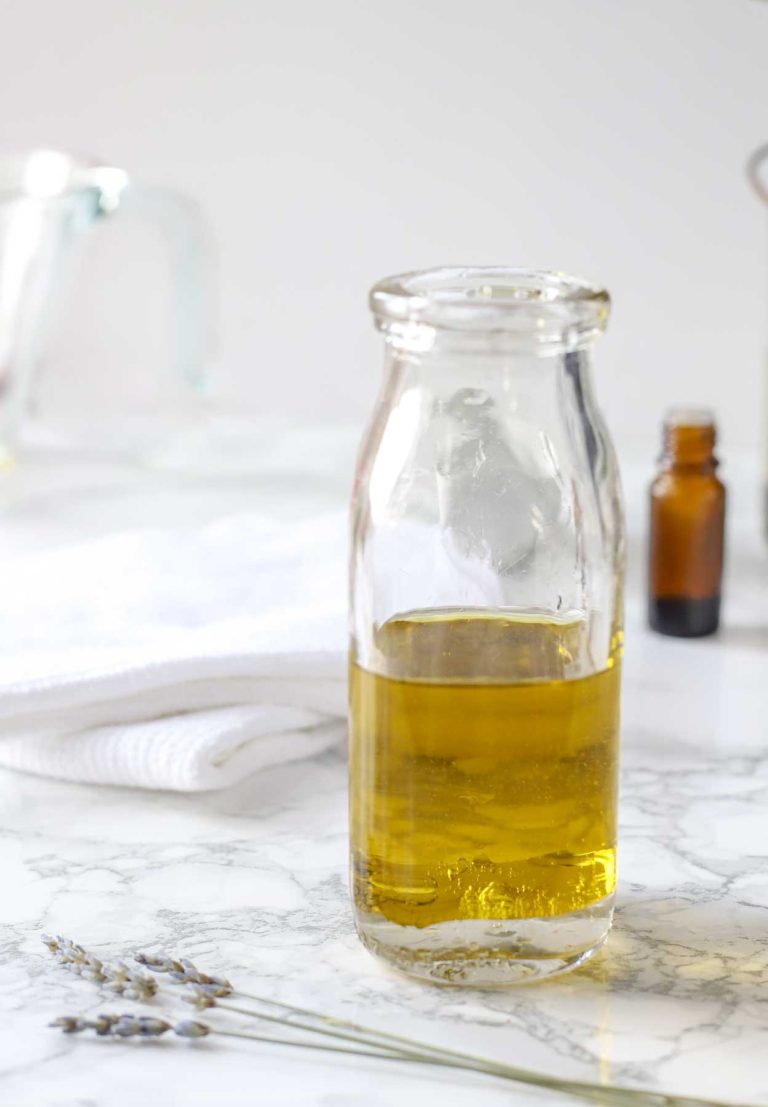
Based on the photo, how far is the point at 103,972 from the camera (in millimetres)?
646

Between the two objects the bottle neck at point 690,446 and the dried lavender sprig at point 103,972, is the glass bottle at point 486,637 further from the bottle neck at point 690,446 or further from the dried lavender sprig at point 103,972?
the bottle neck at point 690,446

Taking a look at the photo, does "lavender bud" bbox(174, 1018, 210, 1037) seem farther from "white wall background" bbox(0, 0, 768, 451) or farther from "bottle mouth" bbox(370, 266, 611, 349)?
"white wall background" bbox(0, 0, 768, 451)

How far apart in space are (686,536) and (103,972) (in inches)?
24.0

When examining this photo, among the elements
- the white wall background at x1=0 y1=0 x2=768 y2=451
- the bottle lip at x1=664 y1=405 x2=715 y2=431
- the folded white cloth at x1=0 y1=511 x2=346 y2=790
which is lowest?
the folded white cloth at x1=0 y1=511 x2=346 y2=790

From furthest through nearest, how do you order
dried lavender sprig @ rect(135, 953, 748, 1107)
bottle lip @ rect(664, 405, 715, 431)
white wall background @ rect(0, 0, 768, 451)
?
white wall background @ rect(0, 0, 768, 451) < bottle lip @ rect(664, 405, 715, 431) < dried lavender sprig @ rect(135, 953, 748, 1107)

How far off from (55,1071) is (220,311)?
1.25m

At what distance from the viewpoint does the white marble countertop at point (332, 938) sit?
0.58 m

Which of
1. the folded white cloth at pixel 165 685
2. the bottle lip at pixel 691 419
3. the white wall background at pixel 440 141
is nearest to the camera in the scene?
the folded white cloth at pixel 165 685

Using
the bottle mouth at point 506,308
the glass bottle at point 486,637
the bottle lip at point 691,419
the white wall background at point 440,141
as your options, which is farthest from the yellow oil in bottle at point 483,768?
the white wall background at point 440,141

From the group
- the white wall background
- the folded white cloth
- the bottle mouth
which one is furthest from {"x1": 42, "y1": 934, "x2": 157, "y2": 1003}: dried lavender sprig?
the white wall background

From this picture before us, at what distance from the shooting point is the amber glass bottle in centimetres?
111

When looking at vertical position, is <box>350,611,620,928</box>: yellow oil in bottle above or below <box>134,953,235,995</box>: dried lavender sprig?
above

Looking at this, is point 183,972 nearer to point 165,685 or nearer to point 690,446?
point 165,685

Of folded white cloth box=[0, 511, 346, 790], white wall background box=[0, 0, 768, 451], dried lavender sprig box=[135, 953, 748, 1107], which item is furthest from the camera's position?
white wall background box=[0, 0, 768, 451]
